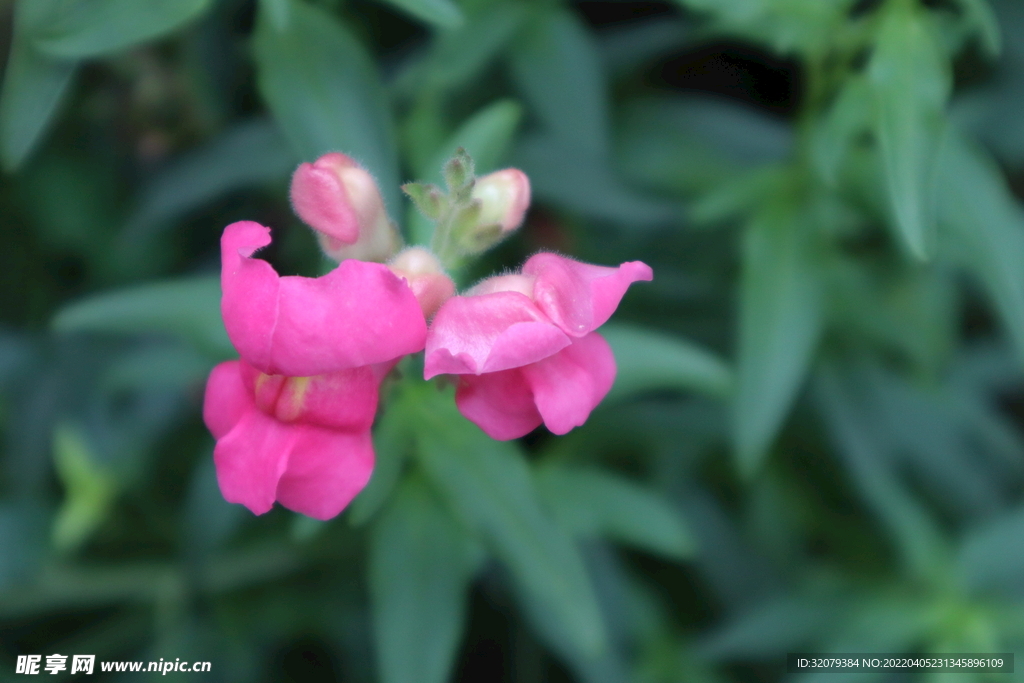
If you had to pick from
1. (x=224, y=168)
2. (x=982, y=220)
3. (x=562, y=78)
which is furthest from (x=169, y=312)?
(x=982, y=220)

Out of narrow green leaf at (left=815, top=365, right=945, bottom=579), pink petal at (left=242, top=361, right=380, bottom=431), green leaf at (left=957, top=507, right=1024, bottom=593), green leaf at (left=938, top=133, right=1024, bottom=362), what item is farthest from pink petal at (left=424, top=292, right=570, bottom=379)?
green leaf at (left=957, top=507, right=1024, bottom=593)

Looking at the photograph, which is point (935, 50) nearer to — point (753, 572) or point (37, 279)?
point (753, 572)

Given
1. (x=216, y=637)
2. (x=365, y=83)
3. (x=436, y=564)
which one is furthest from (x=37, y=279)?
(x=436, y=564)

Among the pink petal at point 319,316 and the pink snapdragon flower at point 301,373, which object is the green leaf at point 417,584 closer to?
the pink snapdragon flower at point 301,373

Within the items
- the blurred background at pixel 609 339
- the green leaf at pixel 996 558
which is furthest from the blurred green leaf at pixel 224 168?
the green leaf at pixel 996 558

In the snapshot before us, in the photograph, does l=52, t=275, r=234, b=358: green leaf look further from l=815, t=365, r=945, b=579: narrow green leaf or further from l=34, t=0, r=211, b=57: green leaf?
l=815, t=365, r=945, b=579: narrow green leaf

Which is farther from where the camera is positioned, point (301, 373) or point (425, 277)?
point (425, 277)

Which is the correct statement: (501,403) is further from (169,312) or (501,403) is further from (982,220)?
(982,220)
